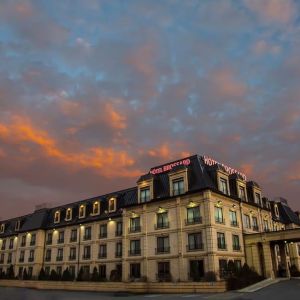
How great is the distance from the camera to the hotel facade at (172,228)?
146 feet

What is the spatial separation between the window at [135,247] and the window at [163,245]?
3.49m

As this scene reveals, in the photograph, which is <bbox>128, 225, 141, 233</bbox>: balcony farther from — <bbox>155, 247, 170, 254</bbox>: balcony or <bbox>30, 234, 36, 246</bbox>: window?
<bbox>30, 234, 36, 246</bbox>: window

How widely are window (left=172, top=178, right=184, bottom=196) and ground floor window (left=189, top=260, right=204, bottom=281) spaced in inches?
356

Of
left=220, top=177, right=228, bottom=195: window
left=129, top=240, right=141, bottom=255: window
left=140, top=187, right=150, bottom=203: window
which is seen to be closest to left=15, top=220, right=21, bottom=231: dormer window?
left=129, top=240, right=141, bottom=255: window

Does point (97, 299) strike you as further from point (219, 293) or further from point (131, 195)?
point (131, 195)

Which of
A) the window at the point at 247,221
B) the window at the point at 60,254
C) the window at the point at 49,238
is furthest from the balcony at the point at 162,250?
the window at the point at 49,238

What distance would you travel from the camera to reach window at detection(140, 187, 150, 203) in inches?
2025

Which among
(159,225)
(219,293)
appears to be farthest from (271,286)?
(159,225)

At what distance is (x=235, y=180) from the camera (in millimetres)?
51594

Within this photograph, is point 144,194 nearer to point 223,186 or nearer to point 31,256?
point 223,186

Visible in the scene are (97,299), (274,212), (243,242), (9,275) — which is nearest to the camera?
(97,299)

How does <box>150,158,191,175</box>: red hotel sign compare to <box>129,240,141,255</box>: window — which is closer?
<box>129,240,141,255</box>: window

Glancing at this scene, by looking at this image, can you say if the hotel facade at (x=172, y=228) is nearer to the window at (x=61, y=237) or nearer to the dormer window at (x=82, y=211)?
the window at (x=61, y=237)

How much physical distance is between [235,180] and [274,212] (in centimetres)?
1873
